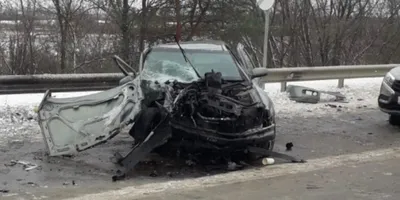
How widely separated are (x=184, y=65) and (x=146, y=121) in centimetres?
146

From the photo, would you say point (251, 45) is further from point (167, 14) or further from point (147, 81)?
point (147, 81)

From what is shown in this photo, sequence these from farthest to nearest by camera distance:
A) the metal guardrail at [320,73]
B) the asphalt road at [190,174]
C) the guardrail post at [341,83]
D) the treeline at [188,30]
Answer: the treeline at [188,30]
the guardrail post at [341,83]
the metal guardrail at [320,73]
the asphalt road at [190,174]

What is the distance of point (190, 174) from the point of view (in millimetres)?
6828

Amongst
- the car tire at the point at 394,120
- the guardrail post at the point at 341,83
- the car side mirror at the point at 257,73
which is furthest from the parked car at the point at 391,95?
the guardrail post at the point at 341,83

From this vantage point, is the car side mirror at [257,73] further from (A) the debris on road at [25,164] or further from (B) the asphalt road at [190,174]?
(A) the debris on road at [25,164]

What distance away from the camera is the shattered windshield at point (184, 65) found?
7.97 meters

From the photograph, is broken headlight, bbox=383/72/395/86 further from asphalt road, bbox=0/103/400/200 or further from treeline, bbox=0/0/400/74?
treeline, bbox=0/0/400/74

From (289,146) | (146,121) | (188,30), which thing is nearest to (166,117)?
(146,121)

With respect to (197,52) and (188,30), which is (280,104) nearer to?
(197,52)

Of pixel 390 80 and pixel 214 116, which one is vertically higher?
pixel 390 80

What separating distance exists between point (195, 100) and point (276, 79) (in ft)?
19.9

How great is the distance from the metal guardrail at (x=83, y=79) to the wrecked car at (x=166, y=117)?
3.03m

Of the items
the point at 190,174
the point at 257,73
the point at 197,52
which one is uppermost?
the point at 197,52

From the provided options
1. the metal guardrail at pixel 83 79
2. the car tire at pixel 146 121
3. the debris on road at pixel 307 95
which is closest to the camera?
the car tire at pixel 146 121
